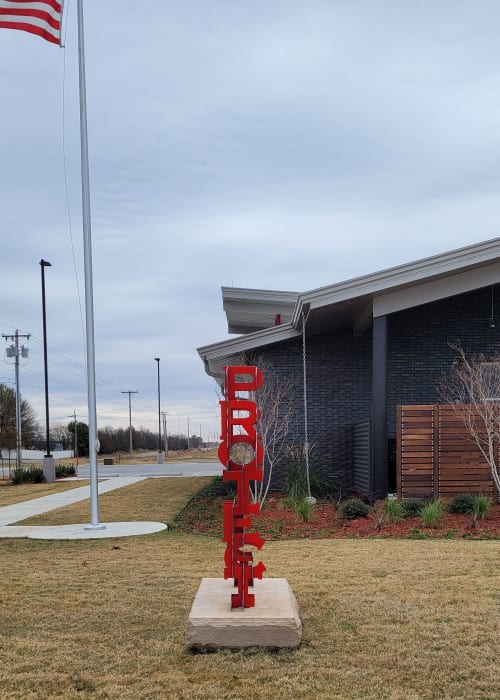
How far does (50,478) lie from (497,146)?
59.9ft

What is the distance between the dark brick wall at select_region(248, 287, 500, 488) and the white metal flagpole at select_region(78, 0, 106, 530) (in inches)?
216

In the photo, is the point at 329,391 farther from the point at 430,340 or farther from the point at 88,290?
the point at 88,290

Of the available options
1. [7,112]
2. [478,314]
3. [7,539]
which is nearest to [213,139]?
[7,112]

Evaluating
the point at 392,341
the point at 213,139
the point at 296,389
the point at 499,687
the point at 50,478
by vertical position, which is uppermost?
the point at 213,139

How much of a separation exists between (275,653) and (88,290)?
Result: 7.43 m

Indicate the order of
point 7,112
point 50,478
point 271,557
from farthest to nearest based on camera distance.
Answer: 1. point 50,478
2. point 7,112
3. point 271,557

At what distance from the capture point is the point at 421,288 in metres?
13.2

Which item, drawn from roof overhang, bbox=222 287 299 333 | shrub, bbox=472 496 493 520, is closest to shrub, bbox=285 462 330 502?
shrub, bbox=472 496 493 520

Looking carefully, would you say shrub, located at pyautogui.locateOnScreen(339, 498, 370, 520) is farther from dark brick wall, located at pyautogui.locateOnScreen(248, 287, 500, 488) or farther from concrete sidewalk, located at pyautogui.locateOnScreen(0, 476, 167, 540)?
dark brick wall, located at pyautogui.locateOnScreen(248, 287, 500, 488)

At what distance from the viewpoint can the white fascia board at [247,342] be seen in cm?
1490

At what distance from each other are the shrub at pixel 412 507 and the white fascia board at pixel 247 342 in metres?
5.00

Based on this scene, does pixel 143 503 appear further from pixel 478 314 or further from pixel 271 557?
pixel 478 314

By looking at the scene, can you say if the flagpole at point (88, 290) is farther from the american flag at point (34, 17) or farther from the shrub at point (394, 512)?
the shrub at point (394, 512)

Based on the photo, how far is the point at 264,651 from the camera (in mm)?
4688
